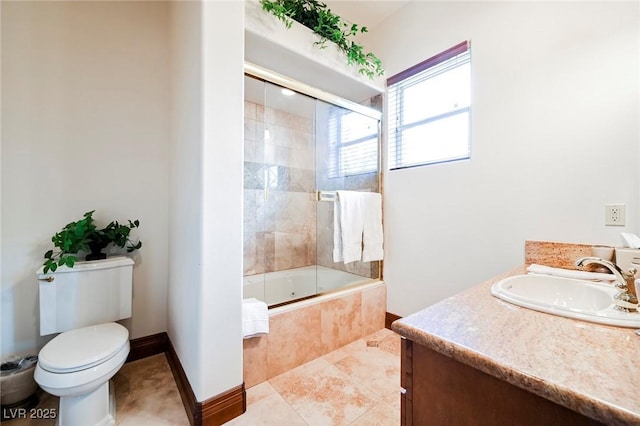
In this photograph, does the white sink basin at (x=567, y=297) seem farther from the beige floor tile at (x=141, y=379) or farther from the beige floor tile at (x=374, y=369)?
the beige floor tile at (x=141, y=379)

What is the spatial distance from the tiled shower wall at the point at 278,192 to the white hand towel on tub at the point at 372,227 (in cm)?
59

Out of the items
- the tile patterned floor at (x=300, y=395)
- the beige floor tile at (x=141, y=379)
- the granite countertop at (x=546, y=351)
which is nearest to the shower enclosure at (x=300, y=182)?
the tile patterned floor at (x=300, y=395)

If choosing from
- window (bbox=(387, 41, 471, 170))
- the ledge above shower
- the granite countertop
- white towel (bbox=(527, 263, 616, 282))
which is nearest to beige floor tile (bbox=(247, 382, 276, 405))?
the granite countertop

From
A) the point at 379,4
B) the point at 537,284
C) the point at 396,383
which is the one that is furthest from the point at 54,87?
the point at 537,284

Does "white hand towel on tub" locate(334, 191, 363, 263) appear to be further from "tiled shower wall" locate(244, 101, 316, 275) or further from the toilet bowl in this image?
the toilet bowl

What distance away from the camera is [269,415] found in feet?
4.26

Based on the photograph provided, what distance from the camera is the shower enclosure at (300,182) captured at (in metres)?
2.26

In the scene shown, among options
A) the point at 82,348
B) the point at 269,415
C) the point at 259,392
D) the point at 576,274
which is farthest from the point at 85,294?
the point at 576,274

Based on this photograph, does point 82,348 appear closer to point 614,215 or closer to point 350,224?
point 350,224

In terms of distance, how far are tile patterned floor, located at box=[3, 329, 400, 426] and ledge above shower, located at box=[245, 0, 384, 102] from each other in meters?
2.21

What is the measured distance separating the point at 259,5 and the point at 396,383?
2.54 metres

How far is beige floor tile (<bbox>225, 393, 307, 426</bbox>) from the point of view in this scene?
4.10 ft

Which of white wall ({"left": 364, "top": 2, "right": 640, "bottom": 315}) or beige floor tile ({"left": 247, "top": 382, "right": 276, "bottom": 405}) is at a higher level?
white wall ({"left": 364, "top": 2, "right": 640, "bottom": 315})

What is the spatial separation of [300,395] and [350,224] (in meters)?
1.22
